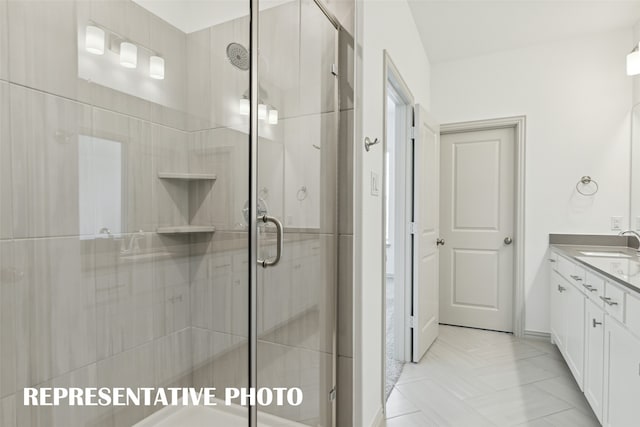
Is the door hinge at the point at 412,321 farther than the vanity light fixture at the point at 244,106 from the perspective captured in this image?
Yes

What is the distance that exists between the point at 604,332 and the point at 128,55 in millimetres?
2317

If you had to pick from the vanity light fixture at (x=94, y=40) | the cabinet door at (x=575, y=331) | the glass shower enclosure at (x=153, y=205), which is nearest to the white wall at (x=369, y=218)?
the glass shower enclosure at (x=153, y=205)

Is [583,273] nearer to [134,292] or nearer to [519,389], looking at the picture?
[519,389]

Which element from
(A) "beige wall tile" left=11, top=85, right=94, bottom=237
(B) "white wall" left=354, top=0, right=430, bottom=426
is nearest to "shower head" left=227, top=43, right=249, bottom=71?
(A) "beige wall tile" left=11, top=85, right=94, bottom=237

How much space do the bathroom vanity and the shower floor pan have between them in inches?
59.5

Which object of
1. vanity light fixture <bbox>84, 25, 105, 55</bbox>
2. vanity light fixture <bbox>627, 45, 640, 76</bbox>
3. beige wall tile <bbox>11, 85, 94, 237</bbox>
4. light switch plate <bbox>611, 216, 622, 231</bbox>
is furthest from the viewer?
light switch plate <bbox>611, 216, 622, 231</bbox>

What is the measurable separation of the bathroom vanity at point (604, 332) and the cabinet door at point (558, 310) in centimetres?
2

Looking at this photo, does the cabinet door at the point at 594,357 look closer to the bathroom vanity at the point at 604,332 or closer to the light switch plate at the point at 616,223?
the bathroom vanity at the point at 604,332

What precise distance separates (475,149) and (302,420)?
3.06 metres

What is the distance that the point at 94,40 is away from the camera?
80 centimetres

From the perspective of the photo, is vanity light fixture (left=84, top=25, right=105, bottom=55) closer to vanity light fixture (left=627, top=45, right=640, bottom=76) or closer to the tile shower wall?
the tile shower wall

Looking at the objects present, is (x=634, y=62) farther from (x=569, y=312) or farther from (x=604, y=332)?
(x=604, y=332)

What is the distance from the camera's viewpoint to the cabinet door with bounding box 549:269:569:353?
8.29 feet

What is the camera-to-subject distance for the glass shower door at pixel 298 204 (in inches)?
45.7
